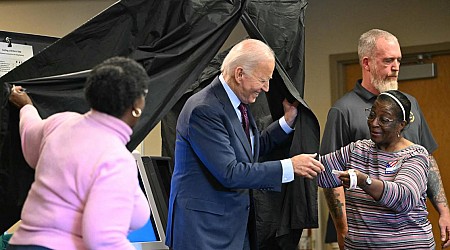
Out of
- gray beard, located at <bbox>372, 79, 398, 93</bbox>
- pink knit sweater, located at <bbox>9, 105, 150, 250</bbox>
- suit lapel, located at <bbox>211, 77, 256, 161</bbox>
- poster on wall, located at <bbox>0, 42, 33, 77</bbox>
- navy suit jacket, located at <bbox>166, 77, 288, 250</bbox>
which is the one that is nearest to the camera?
pink knit sweater, located at <bbox>9, 105, 150, 250</bbox>

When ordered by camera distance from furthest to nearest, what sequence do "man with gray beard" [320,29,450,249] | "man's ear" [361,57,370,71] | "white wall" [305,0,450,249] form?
"white wall" [305,0,450,249], "man's ear" [361,57,370,71], "man with gray beard" [320,29,450,249]

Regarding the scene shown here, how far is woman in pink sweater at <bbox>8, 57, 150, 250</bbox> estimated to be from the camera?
205 centimetres

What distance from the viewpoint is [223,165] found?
2.95 meters

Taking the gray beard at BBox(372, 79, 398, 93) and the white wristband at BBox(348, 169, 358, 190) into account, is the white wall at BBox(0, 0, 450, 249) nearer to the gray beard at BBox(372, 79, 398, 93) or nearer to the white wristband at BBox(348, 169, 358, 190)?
the gray beard at BBox(372, 79, 398, 93)

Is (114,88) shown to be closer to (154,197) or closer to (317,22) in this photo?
(154,197)

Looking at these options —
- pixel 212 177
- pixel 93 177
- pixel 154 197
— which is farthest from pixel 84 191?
pixel 154 197

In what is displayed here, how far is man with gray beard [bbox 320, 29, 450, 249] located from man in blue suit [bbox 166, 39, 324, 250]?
557mm

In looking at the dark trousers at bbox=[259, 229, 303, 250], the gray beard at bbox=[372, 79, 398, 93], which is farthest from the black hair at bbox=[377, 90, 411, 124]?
the dark trousers at bbox=[259, 229, 303, 250]

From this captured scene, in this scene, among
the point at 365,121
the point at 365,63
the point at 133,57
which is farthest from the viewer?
the point at 365,63

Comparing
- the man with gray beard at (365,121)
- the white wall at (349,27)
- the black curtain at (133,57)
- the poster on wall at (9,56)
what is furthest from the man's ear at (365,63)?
the white wall at (349,27)

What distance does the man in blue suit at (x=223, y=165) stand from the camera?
9.78 ft

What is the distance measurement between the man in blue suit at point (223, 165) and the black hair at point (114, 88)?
2.75 ft

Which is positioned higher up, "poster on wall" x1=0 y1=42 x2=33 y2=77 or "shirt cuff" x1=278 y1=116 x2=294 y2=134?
"poster on wall" x1=0 y1=42 x2=33 y2=77

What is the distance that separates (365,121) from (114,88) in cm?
Result: 169
